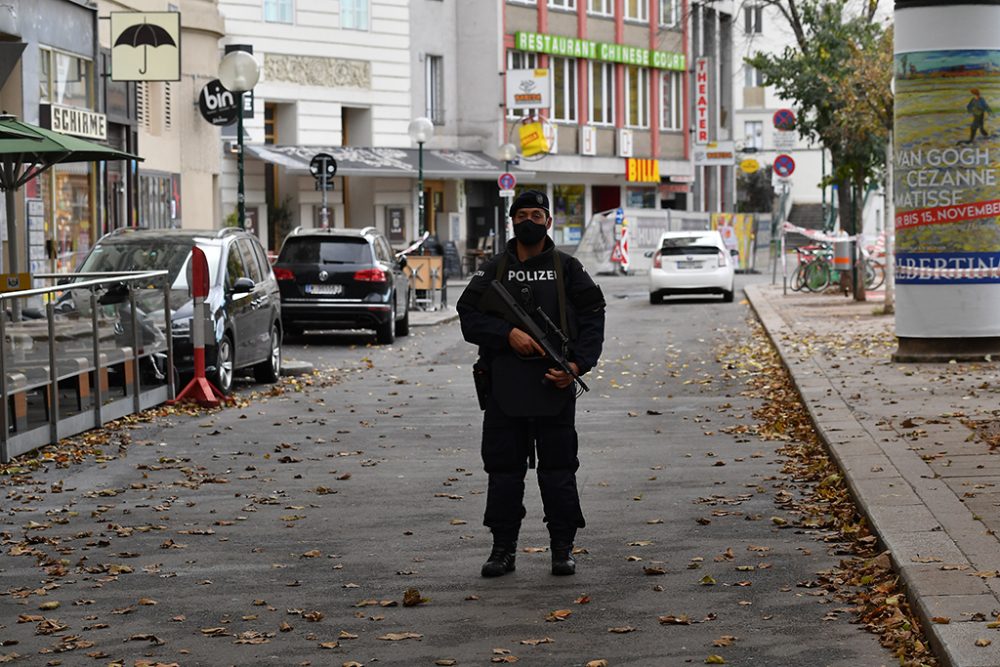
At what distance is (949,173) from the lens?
19094 millimetres

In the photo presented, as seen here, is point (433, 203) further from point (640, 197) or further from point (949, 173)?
point (949, 173)

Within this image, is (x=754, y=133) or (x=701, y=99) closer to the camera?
(x=701, y=99)

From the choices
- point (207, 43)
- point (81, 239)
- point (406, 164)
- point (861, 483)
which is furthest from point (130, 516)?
point (406, 164)

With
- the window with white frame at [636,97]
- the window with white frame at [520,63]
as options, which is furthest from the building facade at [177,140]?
the window with white frame at [636,97]

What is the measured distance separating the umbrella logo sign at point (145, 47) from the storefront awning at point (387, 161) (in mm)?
19887

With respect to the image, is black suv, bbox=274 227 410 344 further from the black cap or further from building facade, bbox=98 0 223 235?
the black cap

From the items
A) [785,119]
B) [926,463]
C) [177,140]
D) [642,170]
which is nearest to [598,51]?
[642,170]

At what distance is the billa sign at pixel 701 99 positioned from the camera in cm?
7362

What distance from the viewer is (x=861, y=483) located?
10430mm

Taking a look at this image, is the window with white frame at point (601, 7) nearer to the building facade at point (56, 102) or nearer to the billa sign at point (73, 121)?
the building facade at point (56, 102)

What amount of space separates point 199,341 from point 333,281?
9232mm

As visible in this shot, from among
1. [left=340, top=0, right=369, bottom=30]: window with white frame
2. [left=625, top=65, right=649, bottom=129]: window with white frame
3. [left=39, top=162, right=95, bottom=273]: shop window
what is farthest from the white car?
[left=625, top=65, right=649, bottom=129]: window with white frame

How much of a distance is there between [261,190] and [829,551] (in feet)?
142

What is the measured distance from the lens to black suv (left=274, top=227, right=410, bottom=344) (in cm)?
2692
